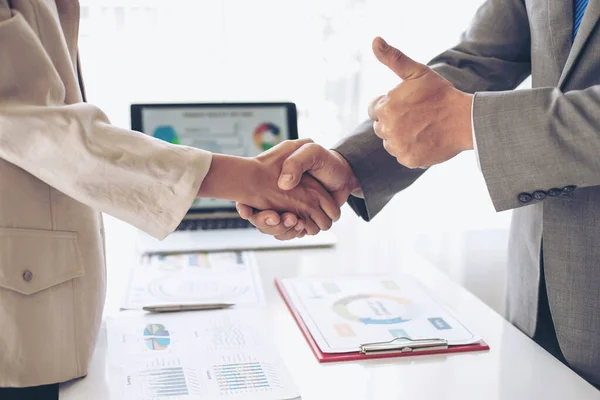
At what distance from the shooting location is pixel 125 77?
10.9 ft

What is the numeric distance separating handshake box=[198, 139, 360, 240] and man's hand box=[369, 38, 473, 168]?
0.21 m

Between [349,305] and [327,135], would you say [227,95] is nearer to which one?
[327,135]

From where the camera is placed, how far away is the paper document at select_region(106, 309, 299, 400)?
0.96 meters

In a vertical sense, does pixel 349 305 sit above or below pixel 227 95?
below

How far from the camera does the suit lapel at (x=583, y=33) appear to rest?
3.45ft

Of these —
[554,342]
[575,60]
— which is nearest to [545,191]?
[575,60]

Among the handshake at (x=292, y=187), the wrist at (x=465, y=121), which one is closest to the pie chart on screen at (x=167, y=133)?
the handshake at (x=292, y=187)

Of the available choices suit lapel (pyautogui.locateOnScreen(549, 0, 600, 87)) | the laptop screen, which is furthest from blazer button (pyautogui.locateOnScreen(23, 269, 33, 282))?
the laptop screen

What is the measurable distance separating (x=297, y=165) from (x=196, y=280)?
316 millimetres

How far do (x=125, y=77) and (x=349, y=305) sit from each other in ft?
7.76

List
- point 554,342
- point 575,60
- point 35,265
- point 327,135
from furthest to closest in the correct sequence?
point 327,135
point 554,342
point 575,60
point 35,265

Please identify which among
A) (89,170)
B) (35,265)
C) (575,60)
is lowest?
(35,265)

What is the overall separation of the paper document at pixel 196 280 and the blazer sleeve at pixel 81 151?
0.31m

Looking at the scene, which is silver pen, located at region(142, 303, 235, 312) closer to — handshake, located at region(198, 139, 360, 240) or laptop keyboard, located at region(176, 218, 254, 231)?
handshake, located at region(198, 139, 360, 240)
